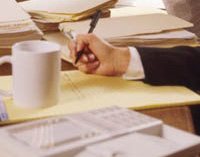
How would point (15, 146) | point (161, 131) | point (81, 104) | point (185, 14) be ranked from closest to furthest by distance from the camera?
point (15, 146), point (161, 131), point (81, 104), point (185, 14)

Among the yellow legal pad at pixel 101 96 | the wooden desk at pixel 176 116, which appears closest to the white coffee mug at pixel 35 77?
the yellow legal pad at pixel 101 96

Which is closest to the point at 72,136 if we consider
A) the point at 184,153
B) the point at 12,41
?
the point at 184,153

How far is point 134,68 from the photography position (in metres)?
1.10

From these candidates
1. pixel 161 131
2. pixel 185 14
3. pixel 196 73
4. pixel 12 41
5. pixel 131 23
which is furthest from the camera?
pixel 185 14

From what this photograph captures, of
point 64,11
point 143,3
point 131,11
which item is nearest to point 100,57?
point 64,11

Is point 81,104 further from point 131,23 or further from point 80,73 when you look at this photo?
point 131,23

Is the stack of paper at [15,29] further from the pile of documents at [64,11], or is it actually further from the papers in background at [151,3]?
the papers in background at [151,3]

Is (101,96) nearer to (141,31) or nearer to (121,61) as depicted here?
(121,61)

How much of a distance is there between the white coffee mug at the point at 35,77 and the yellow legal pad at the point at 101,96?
0.06ft

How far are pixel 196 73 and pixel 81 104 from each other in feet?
1.17

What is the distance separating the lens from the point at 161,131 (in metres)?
0.67

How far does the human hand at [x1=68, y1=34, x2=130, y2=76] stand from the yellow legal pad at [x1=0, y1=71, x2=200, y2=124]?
0.8 inches

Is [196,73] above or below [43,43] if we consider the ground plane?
below

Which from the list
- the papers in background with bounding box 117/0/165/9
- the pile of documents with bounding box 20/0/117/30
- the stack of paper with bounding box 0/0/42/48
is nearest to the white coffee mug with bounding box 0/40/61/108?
the stack of paper with bounding box 0/0/42/48
